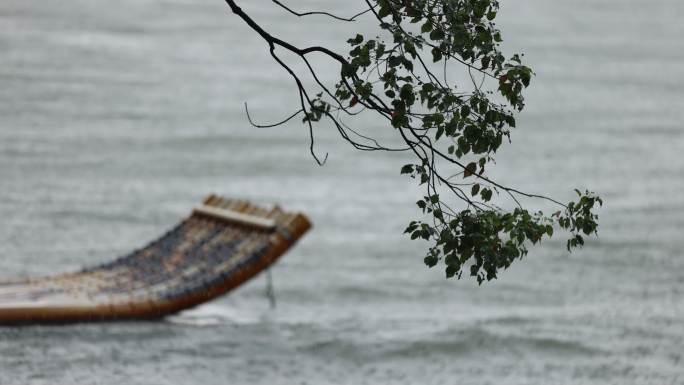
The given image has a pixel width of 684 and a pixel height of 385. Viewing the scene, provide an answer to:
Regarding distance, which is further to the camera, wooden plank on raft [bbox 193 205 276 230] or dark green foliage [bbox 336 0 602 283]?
wooden plank on raft [bbox 193 205 276 230]

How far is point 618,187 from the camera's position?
478 inches

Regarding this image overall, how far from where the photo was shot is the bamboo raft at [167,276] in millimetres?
7250

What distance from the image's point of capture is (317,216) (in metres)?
10.6

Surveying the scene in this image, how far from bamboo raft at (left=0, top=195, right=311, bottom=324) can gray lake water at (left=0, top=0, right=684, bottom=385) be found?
146 mm

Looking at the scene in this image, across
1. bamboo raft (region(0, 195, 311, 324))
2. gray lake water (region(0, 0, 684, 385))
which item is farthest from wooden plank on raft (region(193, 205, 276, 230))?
gray lake water (region(0, 0, 684, 385))

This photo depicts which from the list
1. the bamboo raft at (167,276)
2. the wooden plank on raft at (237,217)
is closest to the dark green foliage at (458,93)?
the bamboo raft at (167,276)

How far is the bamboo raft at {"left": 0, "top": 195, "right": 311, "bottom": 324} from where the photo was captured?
23.8 feet

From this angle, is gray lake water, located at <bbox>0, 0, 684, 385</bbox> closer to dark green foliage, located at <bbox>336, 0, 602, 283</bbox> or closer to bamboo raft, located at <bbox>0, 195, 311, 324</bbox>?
bamboo raft, located at <bbox>0, 195, 311, 324</bbox>

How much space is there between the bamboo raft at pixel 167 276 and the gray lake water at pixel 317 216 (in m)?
0.15

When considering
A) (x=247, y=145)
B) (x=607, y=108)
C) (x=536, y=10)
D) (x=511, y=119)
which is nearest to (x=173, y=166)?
(x=247, y=145)

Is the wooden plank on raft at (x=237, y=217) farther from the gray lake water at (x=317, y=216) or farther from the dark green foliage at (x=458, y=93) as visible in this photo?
the dark green foliage at (x=458, y=93)

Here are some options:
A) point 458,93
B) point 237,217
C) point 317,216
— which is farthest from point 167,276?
point 458,93

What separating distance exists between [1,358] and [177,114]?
830cm

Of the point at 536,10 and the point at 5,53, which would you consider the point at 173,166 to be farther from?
the point at 536,10
